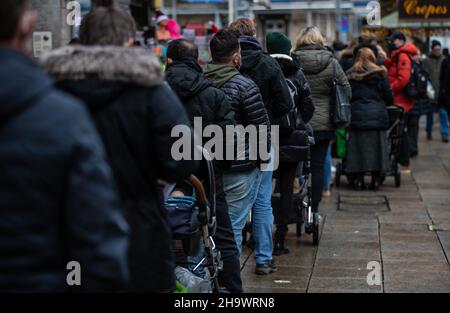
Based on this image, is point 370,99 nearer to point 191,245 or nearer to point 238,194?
point 238,194

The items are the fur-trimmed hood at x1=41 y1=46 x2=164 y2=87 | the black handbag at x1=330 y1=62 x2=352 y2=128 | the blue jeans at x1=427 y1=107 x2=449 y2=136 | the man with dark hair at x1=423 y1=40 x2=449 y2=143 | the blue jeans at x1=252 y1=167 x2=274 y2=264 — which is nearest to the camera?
the fur-trimmed hood at x1=41 y1=46 x2=164 y2=87

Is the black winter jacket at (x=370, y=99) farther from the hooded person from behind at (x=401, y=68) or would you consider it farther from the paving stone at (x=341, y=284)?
the paving stone at (x=341, y=284)

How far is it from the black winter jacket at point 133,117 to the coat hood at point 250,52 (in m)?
3.65

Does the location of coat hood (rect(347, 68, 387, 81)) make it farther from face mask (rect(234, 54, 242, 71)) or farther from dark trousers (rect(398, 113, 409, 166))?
face mask (rect(234, 54, 242, 71))

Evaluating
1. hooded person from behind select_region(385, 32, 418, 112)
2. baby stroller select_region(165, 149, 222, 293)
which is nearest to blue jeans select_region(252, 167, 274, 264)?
baby stroller select_region(165, 149, 222, 293)

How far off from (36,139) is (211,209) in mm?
2716

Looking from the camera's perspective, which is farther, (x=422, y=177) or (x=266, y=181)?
(x=422, y=177)

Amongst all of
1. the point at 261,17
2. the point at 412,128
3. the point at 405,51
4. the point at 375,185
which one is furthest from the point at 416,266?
the point at 261,17

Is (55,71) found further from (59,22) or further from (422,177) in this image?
(422,177)

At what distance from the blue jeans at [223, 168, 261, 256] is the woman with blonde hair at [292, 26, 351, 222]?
9.22 feet

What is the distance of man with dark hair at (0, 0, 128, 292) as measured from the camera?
2766 millimetres

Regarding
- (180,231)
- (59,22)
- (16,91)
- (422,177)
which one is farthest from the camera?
(422,177)
